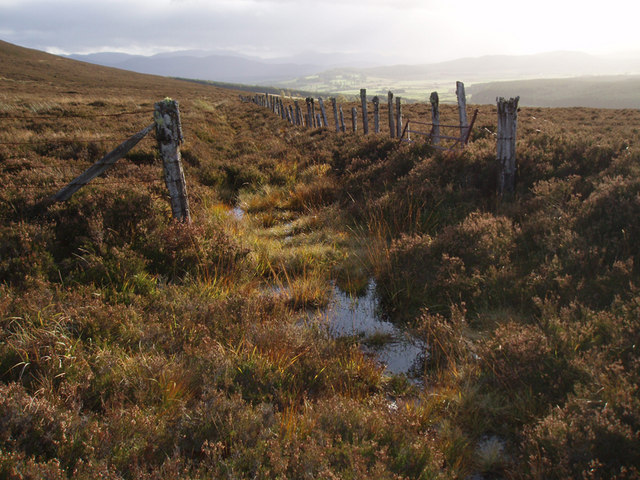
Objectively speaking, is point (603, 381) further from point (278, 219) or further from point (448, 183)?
point (278, 219)

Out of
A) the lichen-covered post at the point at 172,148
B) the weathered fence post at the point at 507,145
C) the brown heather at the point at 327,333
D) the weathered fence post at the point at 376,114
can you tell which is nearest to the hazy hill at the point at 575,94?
the weathered fence post at the point at 376,114

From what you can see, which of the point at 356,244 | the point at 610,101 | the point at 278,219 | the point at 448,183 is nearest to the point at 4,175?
the point at 278,219

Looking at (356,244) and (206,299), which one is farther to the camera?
(356,244)

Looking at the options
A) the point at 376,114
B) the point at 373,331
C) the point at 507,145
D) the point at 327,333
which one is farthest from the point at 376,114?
the point at 327,333

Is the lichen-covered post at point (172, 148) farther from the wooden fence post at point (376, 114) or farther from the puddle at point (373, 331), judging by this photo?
the wooden fence post at point (376, 114)

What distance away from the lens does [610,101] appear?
108312 mm

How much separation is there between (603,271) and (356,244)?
11.7 feet

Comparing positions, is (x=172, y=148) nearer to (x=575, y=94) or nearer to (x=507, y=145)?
(x=507, y=145)

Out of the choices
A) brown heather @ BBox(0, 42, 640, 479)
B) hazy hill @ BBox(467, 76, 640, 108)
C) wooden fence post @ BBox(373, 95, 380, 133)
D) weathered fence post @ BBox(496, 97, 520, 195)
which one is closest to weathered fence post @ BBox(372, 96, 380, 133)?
wooden fence post @ BBox(373, 95, 380, 133)

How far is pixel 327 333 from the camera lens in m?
4.20

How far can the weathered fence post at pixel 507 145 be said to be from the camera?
22.1ft

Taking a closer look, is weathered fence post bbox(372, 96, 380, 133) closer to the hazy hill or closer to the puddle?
the puddle

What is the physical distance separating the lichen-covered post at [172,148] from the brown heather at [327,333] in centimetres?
35

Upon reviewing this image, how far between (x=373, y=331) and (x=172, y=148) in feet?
12.9
